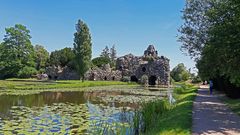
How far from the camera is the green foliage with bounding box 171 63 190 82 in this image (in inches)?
3964

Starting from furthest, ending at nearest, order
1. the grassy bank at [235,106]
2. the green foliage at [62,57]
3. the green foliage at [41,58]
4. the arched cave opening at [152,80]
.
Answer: the green foliage at [41,58]
the green foliage at [62,57]
the arched cave opening at [152,80]
the grassy bank at [235,106]

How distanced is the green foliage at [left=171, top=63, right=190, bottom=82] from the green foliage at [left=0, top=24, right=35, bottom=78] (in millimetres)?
58104

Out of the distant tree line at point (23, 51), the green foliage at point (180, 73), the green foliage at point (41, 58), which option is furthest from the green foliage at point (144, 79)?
the green foliage at point (41, 58)

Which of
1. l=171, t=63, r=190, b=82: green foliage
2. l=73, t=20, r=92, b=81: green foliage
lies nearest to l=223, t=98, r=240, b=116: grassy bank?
l=73, t=20, r=92, b=81: green foliage

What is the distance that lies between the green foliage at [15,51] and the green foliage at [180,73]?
2288 inches

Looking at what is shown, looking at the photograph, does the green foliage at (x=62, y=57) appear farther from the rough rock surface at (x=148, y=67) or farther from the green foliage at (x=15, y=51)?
the green foliage at (x=15, y=51)

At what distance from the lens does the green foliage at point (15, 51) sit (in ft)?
186

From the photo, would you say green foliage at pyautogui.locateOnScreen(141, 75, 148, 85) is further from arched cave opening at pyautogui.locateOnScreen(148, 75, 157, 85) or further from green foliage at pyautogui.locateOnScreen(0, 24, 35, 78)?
green foliage at pyautogui.locateOnScreen(0, 24, 35, 78)

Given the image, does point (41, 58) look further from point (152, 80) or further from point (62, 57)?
point (152, 80)

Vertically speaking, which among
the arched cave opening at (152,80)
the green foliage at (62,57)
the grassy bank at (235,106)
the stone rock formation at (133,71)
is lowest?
the grassy bank at (235,106)

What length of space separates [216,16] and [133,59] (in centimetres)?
6591

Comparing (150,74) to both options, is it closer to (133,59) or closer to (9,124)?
(133,59)

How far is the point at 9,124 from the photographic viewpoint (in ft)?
43.0

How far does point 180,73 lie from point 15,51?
63.3 meters
